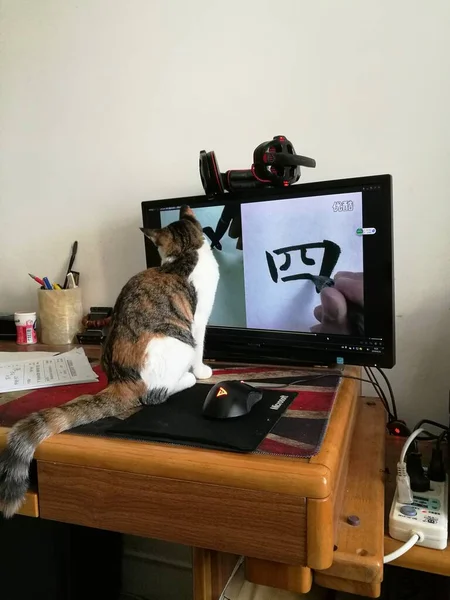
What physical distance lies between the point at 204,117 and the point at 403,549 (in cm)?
103

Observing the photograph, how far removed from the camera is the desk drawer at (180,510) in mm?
489

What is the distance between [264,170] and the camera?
87 centimetres

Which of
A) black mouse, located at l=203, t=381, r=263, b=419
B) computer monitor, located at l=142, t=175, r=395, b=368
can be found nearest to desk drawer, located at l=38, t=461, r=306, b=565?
black mouse, located at l=203, t=381, r=263, b=419

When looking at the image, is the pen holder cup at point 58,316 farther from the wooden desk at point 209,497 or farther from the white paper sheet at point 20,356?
the wooden desk at point 209,497

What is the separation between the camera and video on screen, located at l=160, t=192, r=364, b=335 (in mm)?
830

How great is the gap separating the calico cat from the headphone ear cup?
0.31ft

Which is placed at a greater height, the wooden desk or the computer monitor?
the computer monitor

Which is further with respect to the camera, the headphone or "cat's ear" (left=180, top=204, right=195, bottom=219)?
"cat's ear" (left=180, top=204, right=195, bottom=219)

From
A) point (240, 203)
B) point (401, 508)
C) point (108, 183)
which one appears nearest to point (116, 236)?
point (108, 183)

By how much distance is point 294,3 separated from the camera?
3.42 ft

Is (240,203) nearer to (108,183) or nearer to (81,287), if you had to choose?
(108,183)

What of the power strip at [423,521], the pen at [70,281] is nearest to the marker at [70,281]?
the pen at [70,281]

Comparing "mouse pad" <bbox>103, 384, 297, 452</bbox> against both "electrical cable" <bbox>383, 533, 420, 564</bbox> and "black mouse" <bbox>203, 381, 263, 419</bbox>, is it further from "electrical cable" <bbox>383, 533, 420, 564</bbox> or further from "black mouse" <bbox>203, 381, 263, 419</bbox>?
"electrical cable" <bbox>383, 533, 420, 564</bbox>

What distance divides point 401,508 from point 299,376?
278mm
